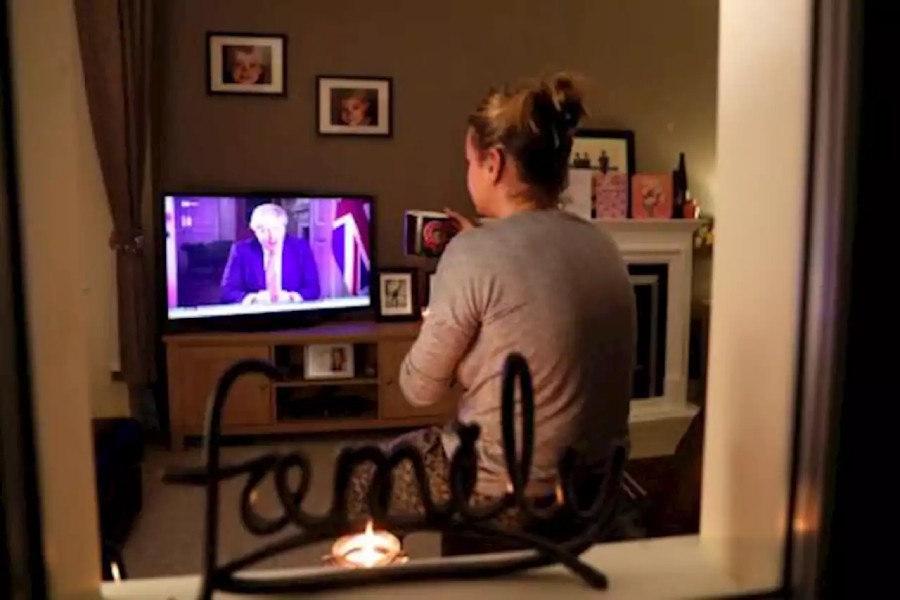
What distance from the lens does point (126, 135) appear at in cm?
377

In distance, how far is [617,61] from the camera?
4559 mm

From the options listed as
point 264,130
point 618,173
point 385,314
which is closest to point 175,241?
point 264,130

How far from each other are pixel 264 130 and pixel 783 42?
3673mm

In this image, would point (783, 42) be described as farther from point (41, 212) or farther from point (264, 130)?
point (264, 130)

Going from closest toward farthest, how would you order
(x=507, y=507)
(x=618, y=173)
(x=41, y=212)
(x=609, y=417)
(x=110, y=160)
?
(x=41, y=212), (x=507, y=507), (x=609, y=417), (x=110, y=160), (x=618, y=173)

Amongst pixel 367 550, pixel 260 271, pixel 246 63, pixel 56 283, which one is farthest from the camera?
pixel 246 63

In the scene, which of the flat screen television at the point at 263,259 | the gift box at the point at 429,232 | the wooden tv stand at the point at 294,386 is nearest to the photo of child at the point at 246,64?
the flat screen television at the point at 263,259

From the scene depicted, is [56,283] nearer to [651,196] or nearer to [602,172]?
[602,172]

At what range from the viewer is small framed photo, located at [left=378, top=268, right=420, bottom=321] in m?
4.23

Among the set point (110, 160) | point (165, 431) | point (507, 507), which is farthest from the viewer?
point (165, 431)

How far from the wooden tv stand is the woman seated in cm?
234

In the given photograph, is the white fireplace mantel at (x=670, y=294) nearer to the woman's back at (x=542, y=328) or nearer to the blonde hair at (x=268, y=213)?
the blonde hair at (x=268, y=213)

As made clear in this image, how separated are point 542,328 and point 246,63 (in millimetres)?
3294

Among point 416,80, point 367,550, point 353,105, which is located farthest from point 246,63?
point 367,550
